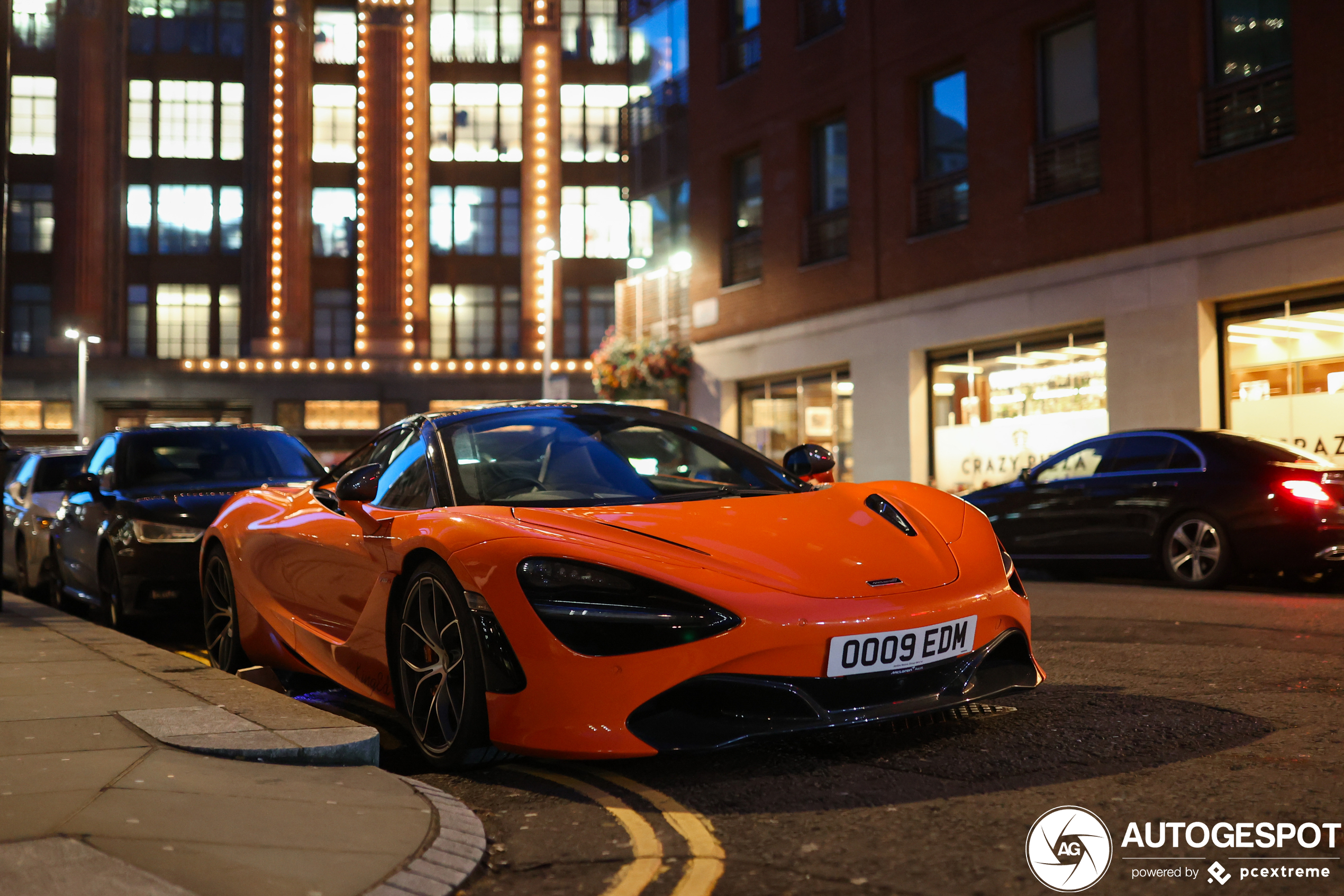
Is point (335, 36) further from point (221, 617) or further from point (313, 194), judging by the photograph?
point (221, 617)

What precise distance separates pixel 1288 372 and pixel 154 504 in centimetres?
1159

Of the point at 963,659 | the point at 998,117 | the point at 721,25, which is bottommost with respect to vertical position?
the point at 963,659

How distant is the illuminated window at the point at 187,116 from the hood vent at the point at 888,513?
47.0 m

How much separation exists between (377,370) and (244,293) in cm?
674

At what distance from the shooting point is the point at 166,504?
29.0 ft

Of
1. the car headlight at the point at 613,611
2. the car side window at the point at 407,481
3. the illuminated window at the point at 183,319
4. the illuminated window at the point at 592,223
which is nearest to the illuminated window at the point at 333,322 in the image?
the illuminated window at the point at 183,319

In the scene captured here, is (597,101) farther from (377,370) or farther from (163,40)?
(163,40)

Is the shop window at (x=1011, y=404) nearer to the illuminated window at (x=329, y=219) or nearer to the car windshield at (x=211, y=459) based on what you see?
the car windshield at (x=211, y=459)

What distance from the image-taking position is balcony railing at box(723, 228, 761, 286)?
22781mm

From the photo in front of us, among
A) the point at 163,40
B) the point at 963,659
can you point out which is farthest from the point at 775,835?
the point at 163,40

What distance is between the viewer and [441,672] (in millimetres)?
4500

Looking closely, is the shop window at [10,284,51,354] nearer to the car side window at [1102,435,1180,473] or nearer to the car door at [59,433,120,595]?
Answer: the car door at [59,433,120,595]

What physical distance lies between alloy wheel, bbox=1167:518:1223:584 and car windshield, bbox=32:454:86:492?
10.1 metres

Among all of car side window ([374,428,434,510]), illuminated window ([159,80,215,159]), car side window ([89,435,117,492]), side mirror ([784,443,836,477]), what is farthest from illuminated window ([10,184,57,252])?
side mirror ([784,443,836,477])
